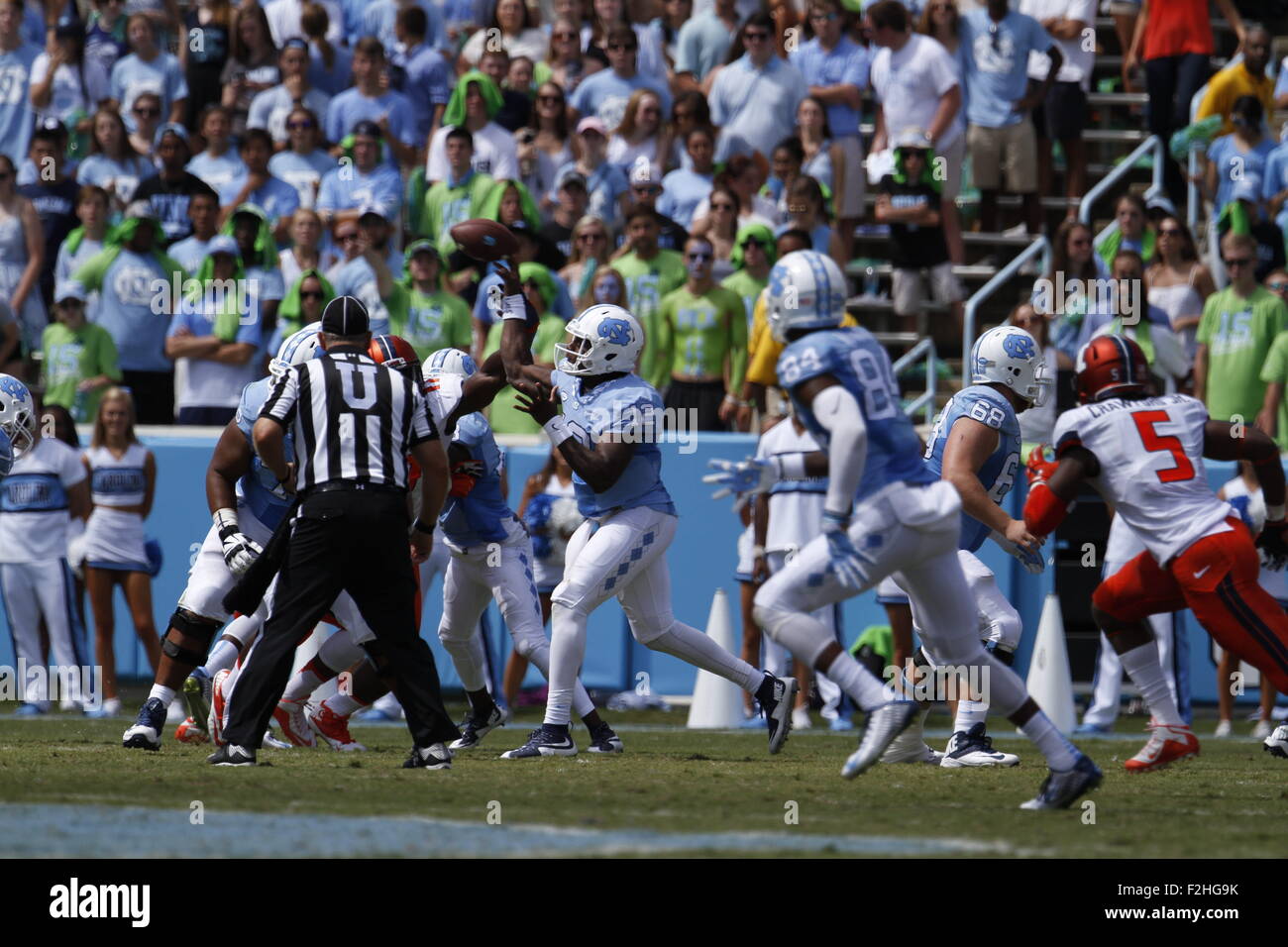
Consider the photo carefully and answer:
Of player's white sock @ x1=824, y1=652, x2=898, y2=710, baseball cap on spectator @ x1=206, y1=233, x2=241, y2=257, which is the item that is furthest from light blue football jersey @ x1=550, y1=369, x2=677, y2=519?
baseball cap on spectator @ x1=206, y1=233, x2=241, y2=257

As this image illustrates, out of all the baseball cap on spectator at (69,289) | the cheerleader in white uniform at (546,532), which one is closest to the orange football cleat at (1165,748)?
the cheerleader in white uniform at (546,532)

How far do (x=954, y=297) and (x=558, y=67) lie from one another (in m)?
4.06

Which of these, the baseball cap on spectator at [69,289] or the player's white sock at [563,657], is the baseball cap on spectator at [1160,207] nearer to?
the player's white sock at [563,657]

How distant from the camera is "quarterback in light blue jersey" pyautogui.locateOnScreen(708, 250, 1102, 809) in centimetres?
683

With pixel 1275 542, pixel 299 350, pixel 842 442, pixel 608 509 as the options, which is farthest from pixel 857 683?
pixel 299 350

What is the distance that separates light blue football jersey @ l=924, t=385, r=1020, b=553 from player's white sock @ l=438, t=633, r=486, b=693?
231 cm

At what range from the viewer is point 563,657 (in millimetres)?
8938

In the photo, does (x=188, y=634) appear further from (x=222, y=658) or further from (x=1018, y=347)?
(x=1018, y=347)

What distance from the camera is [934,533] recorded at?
700 centimetres

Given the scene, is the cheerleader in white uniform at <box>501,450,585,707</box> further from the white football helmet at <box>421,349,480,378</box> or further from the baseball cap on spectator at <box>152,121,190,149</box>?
the baseball cap on spectator at <box>152,121,190,149</box>

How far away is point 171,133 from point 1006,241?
6518 mm

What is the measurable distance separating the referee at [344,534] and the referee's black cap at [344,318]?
84 mm

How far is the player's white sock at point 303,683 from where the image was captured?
929cm

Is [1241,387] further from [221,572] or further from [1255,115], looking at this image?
[221,572]
